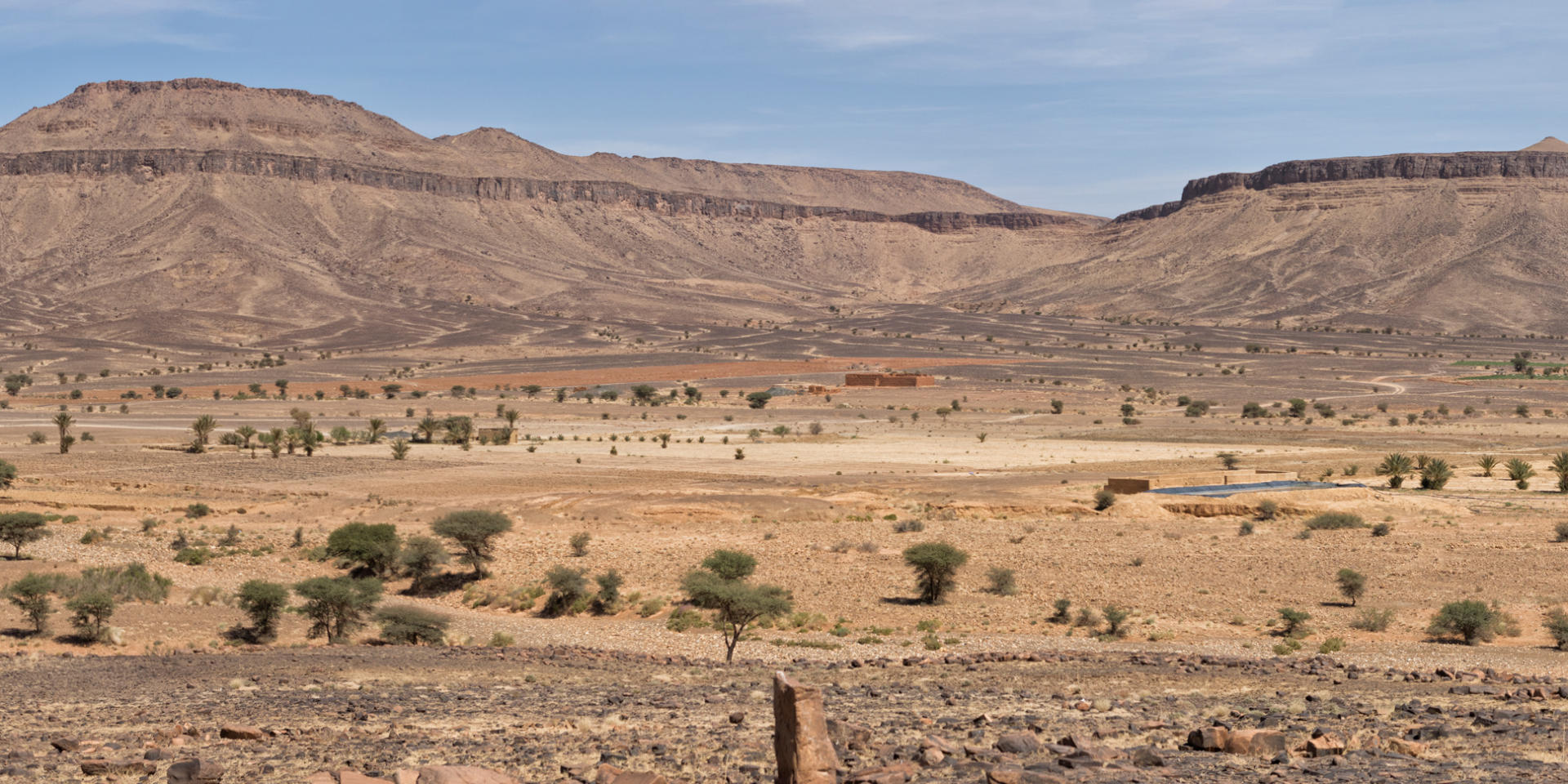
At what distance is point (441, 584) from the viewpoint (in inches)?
1107

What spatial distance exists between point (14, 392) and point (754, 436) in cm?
6129

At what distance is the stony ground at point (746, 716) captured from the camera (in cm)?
1123

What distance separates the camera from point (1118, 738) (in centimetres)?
1257

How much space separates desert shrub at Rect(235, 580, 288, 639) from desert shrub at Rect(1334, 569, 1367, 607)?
18.9m

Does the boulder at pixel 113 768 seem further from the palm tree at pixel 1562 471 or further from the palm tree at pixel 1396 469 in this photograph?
the palm tree at pixel 1562 471

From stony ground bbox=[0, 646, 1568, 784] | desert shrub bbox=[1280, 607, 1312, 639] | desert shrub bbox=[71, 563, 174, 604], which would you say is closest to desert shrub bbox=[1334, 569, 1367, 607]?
desert shrub bbox=[1280, 607, 1312, 639]

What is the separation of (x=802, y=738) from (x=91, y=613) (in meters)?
15.6

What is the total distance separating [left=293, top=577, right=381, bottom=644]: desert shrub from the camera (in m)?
21.6

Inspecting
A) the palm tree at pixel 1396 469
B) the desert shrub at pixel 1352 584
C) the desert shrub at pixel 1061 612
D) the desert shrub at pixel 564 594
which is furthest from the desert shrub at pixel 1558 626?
the palm tree at pixel 1396 469

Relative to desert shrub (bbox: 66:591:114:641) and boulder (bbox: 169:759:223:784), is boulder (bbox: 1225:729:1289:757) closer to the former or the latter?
boulder (bbox: 169:759:223:784)

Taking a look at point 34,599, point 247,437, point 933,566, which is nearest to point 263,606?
point 34,599

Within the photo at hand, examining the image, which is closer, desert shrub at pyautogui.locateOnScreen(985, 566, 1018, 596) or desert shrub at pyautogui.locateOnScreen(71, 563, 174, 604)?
desert shrub at pyautogui.locateOnScreen(71, 563, 174, 604)

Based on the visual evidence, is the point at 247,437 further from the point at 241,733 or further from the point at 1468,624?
the point at 1468,624

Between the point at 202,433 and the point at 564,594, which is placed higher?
the point at 202,433
